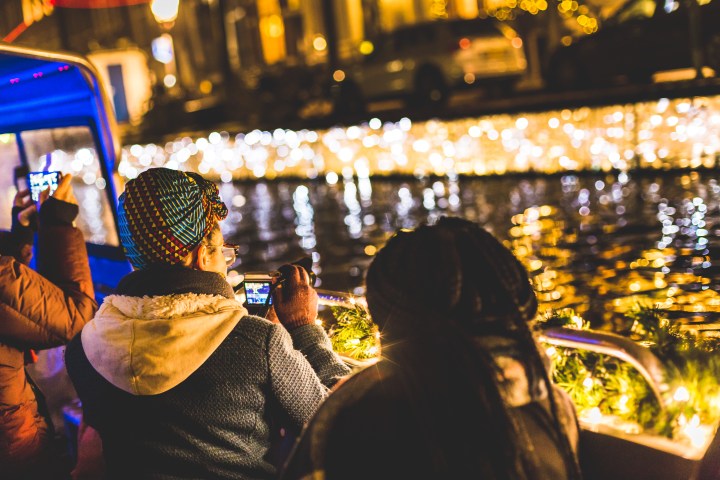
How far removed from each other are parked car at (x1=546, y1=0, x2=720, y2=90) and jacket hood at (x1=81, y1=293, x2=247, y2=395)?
11582 millimetres

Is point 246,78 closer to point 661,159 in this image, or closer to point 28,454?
point 661,159

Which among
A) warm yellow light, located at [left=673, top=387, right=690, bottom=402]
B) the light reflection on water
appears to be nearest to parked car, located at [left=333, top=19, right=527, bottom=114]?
the light reflection on water

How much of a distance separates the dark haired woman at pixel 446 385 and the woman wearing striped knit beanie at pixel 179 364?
1.47 feet

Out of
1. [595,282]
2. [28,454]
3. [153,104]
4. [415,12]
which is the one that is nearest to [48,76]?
[28,454]

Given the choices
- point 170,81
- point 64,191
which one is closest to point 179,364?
point 64,191

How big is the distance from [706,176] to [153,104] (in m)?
24.8

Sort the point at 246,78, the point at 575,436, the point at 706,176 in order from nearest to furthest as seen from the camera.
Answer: the point at 575,436 → the point at 706,176 → the point at 246,78

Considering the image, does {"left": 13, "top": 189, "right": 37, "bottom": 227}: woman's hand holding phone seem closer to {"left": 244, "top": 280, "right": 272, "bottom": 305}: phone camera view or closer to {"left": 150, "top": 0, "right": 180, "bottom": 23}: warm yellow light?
{"left": 244, "top": 280, "right": 272, "bottom": 305}: phone camera view

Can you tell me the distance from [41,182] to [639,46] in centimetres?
1216

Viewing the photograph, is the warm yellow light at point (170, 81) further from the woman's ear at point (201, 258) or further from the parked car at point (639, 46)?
the woman's ear at point (201, 258)

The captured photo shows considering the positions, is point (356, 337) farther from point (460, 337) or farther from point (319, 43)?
point (319, 43)

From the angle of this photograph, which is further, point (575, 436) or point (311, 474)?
point (575, 436)

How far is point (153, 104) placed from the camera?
30766 millimetres

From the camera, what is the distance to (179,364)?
1924 millimetres
